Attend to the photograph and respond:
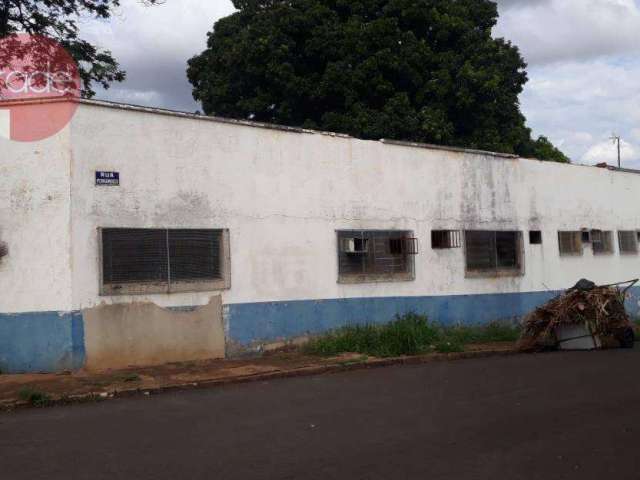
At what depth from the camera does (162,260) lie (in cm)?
1177

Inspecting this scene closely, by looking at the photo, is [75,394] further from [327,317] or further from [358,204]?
[358,204]

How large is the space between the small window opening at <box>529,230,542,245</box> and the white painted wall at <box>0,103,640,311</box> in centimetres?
15

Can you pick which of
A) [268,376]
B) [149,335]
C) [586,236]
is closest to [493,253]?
[586,236]

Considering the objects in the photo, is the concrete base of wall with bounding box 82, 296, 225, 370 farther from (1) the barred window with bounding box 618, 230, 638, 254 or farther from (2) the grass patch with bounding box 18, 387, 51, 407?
(1) the barred window with bounding box 618, 230, 638, 254

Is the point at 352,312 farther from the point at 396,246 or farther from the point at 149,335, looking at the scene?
the point at 149,335

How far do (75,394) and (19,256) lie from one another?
261 centimetres

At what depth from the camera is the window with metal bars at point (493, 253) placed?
16516 mm

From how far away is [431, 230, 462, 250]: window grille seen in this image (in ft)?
51.7

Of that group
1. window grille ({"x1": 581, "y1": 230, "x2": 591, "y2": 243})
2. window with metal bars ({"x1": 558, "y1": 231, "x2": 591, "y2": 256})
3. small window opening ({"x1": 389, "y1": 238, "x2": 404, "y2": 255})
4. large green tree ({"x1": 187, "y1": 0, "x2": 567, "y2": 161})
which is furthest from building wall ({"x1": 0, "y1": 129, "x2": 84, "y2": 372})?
window grille ({"x1": 581, "y1": 230, "x2": 591, "y2": 243})

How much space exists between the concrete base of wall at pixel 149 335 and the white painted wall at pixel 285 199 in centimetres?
20

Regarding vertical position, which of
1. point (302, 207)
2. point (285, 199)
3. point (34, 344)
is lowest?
point (34, 344)

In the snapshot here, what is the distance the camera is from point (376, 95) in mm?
22312

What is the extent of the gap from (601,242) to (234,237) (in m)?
12.0

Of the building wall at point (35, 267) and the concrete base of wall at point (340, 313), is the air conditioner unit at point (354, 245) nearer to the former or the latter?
the concrete base of wall at point (340, 313)
